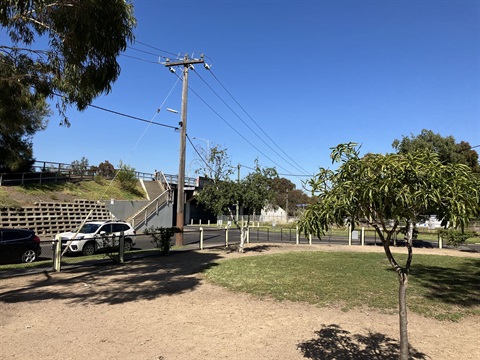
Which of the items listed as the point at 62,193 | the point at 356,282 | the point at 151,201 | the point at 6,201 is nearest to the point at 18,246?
the point at 356,282

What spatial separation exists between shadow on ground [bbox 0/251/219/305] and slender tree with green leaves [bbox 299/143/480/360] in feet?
20.2

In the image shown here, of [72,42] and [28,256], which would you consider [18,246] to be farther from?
[72,42]

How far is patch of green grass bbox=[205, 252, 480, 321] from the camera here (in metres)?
8.13

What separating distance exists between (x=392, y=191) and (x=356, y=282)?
7.96m

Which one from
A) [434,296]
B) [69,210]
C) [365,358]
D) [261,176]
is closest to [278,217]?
[69,210]

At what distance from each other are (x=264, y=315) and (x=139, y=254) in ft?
35.9

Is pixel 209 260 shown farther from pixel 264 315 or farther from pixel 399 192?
pixel 399 192

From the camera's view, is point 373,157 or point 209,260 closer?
point 373,157

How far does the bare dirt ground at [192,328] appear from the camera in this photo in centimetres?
515

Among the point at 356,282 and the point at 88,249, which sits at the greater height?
the point at 88,249

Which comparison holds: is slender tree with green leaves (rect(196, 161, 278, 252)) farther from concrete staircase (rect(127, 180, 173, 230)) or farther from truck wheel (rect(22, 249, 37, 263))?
concrete staircase (rect(127, 180, 173, 230))

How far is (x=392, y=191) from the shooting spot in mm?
3328

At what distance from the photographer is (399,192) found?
3281 millimetres

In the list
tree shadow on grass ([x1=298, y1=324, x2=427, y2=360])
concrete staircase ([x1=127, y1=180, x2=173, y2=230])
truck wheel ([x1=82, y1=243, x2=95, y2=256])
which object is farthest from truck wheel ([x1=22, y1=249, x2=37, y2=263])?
concrete staircase ([x1=127, y1=180, x2=173, y2=230])
